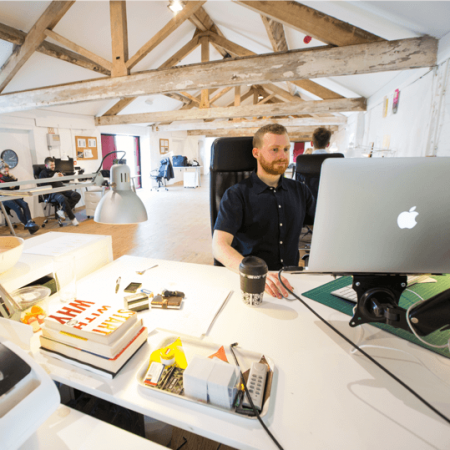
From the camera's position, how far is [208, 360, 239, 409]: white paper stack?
0.58 metres

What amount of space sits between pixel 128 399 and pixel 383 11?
3653 mm

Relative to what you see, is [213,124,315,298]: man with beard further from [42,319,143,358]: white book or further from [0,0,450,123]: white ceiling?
[0,0,450,123]: white ceiling

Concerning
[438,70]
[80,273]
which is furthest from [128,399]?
[438,70]

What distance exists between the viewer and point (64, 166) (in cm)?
559

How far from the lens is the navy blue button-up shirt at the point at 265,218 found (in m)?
1.58

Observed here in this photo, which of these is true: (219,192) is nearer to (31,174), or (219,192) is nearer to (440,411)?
(440,411)

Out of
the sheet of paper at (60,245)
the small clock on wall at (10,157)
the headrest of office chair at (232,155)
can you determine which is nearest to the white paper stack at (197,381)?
the sheet of paper at (60,245)

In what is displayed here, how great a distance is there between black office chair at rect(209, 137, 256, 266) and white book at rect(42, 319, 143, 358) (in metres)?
1.04

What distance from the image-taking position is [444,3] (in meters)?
2.23

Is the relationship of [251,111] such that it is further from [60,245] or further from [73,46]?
[60,245]

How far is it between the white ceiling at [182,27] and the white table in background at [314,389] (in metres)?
2.94

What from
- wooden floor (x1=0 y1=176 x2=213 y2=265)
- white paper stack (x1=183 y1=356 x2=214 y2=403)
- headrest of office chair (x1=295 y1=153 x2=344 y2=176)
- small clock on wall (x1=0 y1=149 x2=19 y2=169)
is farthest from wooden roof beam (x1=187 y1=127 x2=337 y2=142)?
white paper stack (x1=183 y1=356 x2=214 y2=403)

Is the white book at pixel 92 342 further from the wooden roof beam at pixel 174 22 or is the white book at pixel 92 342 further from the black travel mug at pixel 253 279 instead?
the wooden roof beam at pixel 174 22

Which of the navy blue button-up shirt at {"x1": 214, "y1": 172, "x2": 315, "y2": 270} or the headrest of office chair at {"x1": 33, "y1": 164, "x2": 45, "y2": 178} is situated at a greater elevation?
the headrest of office chair at {"x1": 33, "y1": 164, "x2": 45, "y2": 178}
